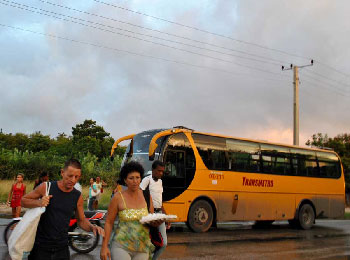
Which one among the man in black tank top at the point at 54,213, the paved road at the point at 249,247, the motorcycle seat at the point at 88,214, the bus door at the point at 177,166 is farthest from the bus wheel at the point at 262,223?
the man in black tank top at the point at 54,213

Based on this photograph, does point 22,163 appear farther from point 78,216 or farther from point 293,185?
point 78,216

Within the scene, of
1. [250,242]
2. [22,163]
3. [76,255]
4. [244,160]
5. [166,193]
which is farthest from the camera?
[22,163]

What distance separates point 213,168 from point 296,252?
4.99 metres

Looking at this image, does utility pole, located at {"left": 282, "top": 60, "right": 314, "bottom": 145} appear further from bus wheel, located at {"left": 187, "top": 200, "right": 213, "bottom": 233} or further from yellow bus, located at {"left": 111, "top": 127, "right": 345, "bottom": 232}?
bus wheel, located at {"left": 187, "top": 200, "right": 213, "bottom": 233}

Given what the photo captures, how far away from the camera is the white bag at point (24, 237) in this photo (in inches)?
166

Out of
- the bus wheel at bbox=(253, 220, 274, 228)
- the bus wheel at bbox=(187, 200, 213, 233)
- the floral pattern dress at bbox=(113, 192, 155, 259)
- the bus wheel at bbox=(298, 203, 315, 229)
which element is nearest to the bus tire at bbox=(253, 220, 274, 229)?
the bus wheel at bbox=(253, 220, 274, 228)

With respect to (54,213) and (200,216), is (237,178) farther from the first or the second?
(54,213)

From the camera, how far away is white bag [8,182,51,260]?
4.21 meters

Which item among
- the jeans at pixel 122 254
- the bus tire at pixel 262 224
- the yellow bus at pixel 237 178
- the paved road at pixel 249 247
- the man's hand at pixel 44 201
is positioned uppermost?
the yellow bus at pixel 237 178

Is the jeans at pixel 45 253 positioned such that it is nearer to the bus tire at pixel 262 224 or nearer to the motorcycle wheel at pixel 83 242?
the motorcycle wheel at pixel 83 242

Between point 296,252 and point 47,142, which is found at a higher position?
point 47,142

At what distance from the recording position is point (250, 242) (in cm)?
1330

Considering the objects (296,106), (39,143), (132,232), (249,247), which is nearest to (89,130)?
(39,143)

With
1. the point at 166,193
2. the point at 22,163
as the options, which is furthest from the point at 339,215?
the point at 22,163
